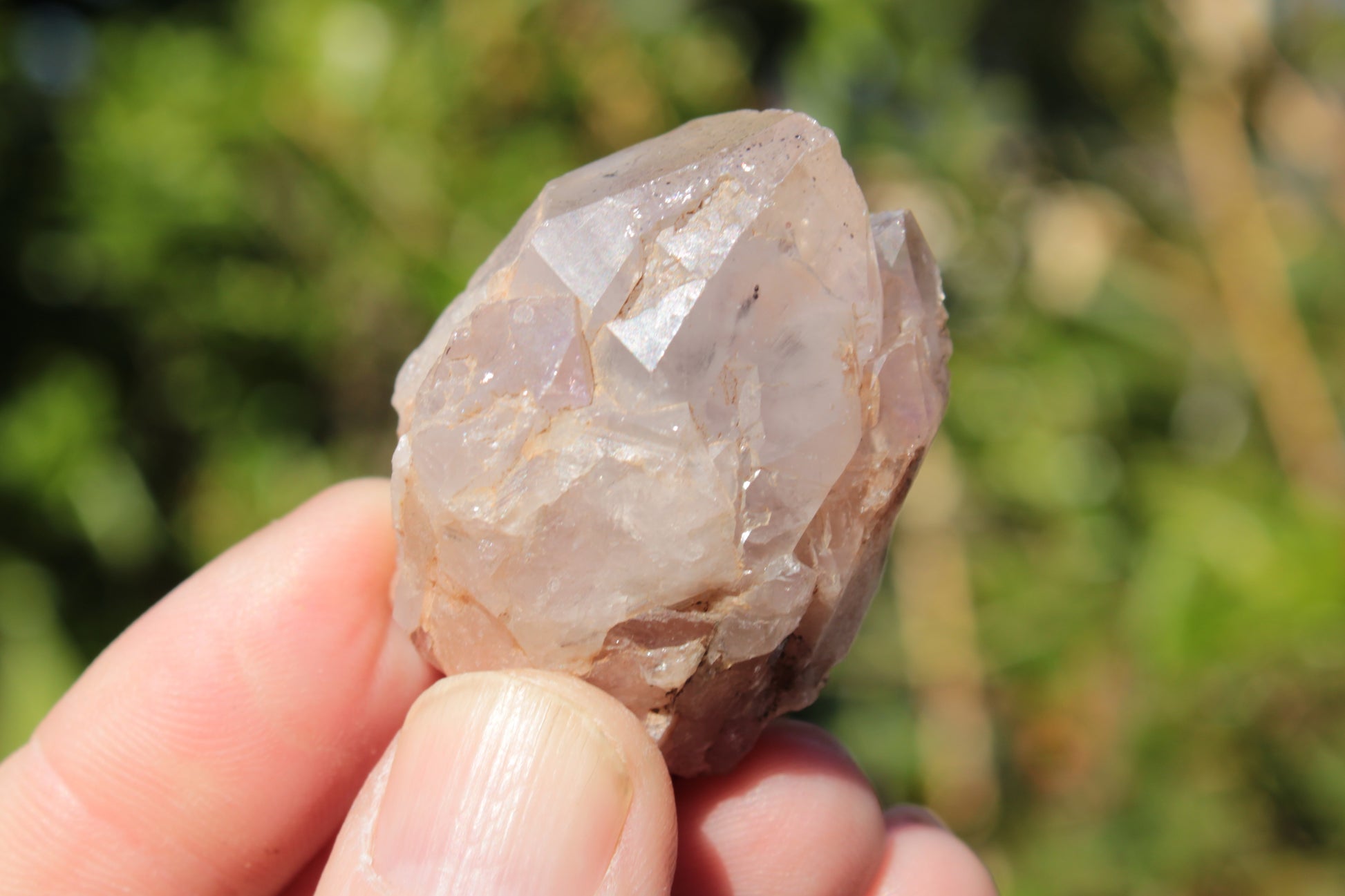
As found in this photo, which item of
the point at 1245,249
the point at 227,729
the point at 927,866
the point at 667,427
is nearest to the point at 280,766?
the point at 227,729

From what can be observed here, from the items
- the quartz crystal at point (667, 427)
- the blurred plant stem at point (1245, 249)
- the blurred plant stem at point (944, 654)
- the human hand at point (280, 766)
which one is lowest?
the blurred plant stem at point (944, 654)

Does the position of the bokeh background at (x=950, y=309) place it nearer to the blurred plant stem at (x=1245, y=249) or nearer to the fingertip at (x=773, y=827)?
the blurred plant stem at (x=1245, y=249)

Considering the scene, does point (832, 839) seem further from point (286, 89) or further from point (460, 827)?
point (286, 89)

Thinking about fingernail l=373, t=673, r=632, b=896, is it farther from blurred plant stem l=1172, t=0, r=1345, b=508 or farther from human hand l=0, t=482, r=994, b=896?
blurred plant stem l=1172, t=0, r=1345, b=508

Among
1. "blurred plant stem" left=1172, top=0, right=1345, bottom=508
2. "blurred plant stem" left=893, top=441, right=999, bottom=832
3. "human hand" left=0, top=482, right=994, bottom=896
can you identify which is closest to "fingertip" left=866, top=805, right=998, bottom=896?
"human hand" left=0, top=482, right=994, bottom=896

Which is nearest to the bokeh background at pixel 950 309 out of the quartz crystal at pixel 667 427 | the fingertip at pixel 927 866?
the fingertip at pixel 927 866

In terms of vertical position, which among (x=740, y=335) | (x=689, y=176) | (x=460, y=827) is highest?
(x=689, y=176)

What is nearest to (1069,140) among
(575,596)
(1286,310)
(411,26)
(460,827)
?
(1286,310)

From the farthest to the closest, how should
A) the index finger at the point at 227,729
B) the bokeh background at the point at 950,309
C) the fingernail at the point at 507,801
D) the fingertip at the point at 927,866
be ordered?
the bokeh background at the point at 950,309 → the fingertip at the point at 927,866 → the index finger at the point at 227,729 → the fingernail at the point at 507,801
